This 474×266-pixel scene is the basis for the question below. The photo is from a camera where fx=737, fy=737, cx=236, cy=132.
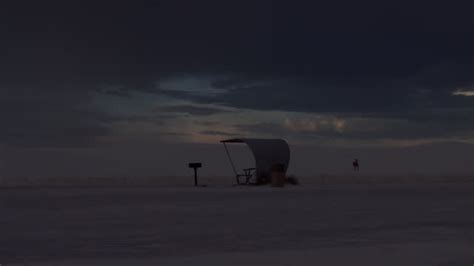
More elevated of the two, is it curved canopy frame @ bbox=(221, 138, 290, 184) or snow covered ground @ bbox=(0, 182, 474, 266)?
curved canopy frame @ bbox=(221, 138, 290, 184)

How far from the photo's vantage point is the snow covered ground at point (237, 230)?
9.90 m

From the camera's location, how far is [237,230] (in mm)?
13930

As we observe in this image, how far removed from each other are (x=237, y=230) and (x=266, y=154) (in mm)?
16704

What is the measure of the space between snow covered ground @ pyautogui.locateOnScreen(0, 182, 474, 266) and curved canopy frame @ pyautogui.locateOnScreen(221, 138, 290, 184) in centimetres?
662

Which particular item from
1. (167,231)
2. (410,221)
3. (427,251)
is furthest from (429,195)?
(427,251)

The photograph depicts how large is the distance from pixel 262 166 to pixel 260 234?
56.3ft

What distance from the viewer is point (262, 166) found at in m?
30.4

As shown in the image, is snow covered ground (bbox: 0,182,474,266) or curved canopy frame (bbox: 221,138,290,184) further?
curved canopy frame (bbox: 221,138,290,184)

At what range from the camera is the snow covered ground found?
9898 millimetres

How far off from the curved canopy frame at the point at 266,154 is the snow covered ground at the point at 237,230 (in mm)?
6623

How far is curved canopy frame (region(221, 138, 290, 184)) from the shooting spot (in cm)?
3022

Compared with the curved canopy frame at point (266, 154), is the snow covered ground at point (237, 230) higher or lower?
lower

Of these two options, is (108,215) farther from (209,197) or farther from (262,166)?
(262,166)

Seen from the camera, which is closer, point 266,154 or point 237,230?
point 237,230
